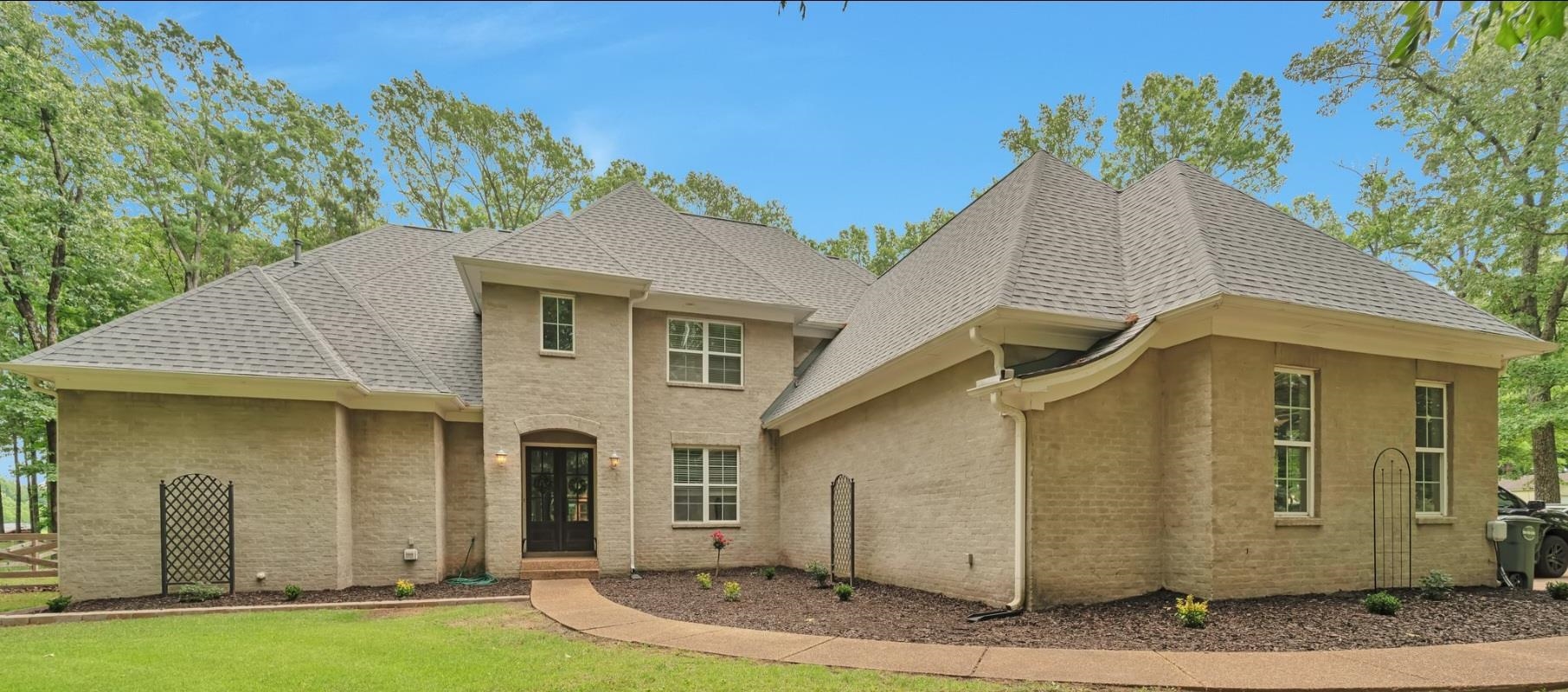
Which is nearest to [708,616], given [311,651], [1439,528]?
[311,651]

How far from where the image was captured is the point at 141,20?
71.6ft

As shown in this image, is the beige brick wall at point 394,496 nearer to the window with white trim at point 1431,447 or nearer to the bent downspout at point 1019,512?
the bent downspout at point 1019,512

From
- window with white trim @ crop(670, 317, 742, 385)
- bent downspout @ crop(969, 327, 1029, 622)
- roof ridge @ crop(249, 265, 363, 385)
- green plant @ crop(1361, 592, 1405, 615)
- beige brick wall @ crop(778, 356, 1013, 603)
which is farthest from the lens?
window with white trim @ crop(670, 317, 742, 385)

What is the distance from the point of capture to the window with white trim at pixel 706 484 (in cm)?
1445

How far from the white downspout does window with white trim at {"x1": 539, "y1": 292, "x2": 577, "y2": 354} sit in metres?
1.04

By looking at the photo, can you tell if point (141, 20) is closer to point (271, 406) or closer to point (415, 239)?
point (415, 239)

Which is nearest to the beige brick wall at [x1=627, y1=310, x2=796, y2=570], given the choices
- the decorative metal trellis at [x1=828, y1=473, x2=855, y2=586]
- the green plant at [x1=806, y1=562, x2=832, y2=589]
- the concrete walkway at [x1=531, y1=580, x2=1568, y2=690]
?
the green plant at [x1=806, y1=562, x2=832, y2=589]

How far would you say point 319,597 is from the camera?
10.6 metres

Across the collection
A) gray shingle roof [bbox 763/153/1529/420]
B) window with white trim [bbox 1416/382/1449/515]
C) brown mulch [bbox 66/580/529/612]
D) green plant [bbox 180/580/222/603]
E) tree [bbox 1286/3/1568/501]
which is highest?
tree [bbox 1286/3/1568/501]

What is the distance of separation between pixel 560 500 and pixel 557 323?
367 centimetres

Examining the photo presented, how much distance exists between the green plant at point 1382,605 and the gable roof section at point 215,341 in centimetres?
1384

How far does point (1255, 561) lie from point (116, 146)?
1119 inches

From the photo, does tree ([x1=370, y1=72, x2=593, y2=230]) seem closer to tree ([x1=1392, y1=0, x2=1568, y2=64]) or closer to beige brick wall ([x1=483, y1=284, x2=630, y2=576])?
beige brick wall ([x1=483, y1=284, x2=630, y2=576])

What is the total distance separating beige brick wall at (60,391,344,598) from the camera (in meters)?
10.1
